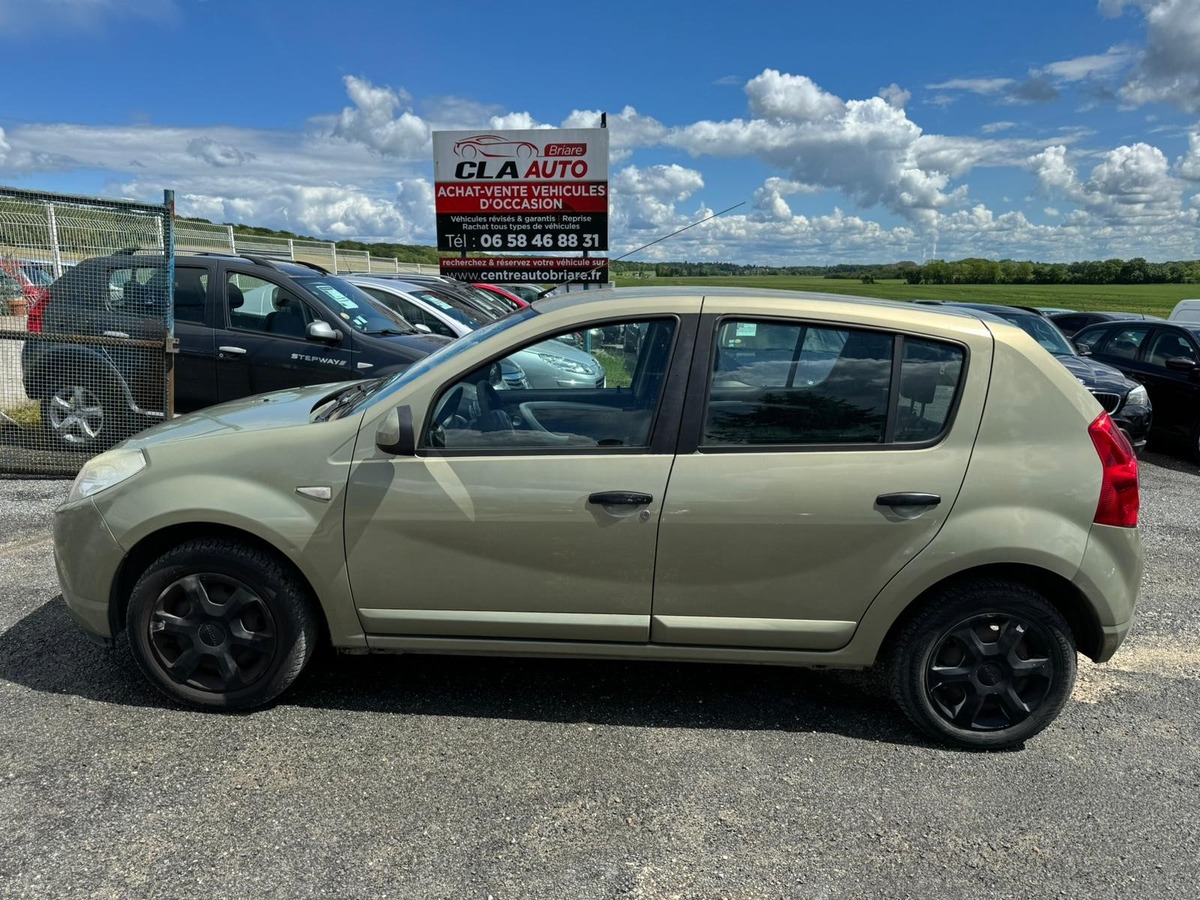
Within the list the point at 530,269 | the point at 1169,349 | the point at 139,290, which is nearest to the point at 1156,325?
the point at 1169,349

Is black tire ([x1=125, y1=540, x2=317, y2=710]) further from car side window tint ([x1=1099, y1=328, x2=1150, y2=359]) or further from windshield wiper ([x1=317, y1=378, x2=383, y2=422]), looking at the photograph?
car side window tint ([x1=1099, y1=328, x2=1150, y2=359])

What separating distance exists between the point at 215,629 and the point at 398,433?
3.66ft

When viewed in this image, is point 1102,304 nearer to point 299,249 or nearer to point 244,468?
point 299,249

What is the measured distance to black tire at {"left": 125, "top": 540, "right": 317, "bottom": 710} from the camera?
3.23 m

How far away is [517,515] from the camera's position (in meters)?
3.10

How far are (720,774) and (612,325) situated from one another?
1.73m

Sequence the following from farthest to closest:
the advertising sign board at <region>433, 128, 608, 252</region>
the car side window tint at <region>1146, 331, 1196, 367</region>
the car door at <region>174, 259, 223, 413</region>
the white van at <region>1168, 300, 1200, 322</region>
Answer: the white van at <region>1168, 300, 1200, 322</region>
the advertising sign board at <region>433, 128, 608, 252</region>
the car side window tint at <region>1146, 331, 1196, 367</region>
the car door at <region>174, 259, 223, 413</region>

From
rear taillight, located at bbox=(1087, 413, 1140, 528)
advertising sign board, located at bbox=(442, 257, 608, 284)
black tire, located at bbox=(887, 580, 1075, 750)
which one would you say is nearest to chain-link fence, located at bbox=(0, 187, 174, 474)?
black tire, located at bbox=(887, 580, 1075, 750)

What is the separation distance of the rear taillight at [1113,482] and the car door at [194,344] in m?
7.17

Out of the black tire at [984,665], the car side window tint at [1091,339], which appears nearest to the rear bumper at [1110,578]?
the black tire at [984,665]

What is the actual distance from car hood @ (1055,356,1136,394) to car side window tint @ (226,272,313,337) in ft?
25.8

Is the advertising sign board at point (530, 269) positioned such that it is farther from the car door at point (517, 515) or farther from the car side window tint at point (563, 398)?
the car door at point (517, 515)

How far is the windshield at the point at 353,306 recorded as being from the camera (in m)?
7.82

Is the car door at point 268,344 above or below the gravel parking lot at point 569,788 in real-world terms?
above
